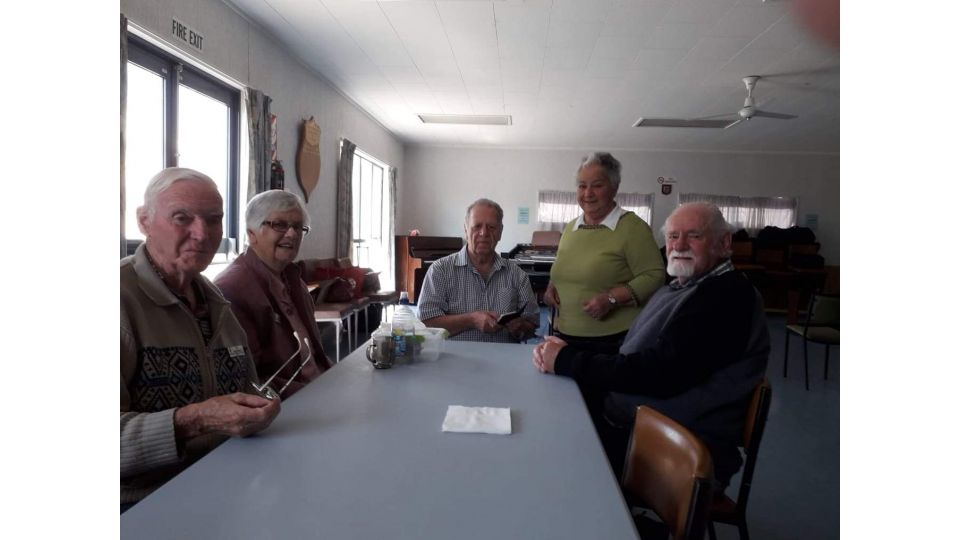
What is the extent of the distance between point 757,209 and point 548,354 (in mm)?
9279

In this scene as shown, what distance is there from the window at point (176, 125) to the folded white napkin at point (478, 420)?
2121 millimetres

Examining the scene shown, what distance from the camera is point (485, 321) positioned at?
2.14m

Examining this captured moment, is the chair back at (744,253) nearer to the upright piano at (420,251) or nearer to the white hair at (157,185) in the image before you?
the upright piano at (420,251)

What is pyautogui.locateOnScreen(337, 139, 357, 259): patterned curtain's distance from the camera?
243 inches

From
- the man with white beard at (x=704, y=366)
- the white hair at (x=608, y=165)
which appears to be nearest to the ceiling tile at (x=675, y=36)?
the white hair at (x=608, y=165)

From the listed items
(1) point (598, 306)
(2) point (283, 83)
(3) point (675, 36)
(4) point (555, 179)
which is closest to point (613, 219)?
(1) point (598, 306)

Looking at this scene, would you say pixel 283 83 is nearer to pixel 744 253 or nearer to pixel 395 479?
pixel 395 479

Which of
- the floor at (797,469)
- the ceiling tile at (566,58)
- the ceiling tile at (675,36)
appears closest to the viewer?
the floor at (797,469)

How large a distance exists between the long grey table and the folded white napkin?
21mm

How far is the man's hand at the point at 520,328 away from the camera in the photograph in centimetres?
229

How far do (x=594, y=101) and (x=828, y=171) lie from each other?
5550mm
